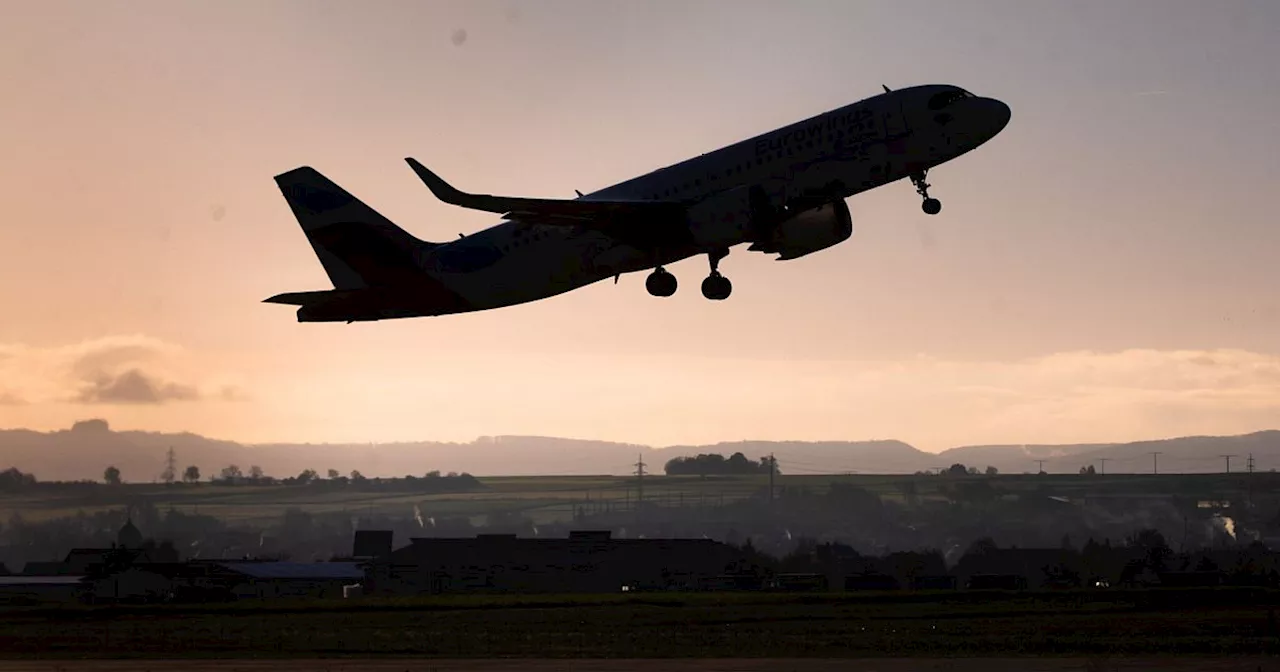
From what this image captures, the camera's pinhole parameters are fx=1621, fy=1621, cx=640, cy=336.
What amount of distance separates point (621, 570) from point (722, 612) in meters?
36.0

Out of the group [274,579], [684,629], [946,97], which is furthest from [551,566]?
[946,97]

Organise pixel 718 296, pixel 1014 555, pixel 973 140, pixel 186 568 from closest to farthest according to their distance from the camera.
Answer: pixel 973 140
pixel 718 296
pixel 186 568
pixel 1014 555

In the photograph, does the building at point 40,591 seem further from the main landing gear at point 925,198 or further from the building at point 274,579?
the main landing gear at point 925,198

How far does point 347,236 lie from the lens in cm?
7200

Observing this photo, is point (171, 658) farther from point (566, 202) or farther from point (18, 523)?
point (18, 523)

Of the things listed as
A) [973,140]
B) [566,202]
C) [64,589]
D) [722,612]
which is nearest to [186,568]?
[64,589]

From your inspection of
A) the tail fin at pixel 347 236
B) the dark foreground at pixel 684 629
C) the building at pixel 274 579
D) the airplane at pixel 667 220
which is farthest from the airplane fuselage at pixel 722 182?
the building at pixel 274 579

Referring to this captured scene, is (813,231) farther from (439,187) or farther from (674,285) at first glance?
(439,187)

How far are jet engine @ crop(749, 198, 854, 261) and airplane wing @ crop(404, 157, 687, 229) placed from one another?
4.99m

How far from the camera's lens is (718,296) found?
65.8 m

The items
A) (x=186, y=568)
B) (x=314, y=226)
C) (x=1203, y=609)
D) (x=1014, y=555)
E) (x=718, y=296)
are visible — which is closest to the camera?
(x=718, y=296)

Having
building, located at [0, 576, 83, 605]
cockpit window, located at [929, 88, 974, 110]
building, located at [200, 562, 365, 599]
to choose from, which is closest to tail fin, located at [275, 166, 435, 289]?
cockpit window, located at [929, 88, 974, 110]

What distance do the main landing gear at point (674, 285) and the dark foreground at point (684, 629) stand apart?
15.3m

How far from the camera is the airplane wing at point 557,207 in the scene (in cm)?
5809
